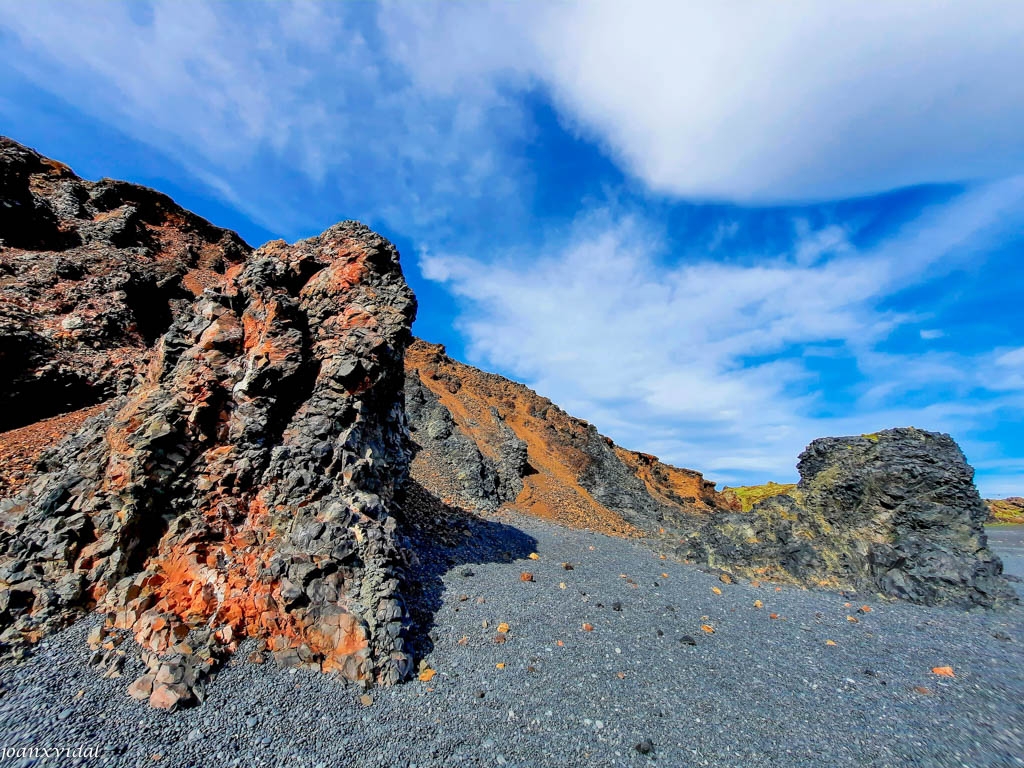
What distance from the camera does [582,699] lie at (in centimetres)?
693

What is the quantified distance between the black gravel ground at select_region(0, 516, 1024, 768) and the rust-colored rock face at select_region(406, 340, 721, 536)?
424 inches

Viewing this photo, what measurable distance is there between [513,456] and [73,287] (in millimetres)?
22731

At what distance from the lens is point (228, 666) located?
21.6 feet

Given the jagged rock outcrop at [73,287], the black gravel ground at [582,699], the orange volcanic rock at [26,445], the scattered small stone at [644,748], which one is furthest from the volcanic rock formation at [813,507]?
the scattered small stone at [644,748]

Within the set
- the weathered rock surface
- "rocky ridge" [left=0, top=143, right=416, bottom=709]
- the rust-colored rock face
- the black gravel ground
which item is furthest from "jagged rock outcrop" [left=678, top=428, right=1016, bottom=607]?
the weathered rock surface

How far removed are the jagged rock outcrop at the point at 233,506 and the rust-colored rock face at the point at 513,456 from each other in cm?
1069

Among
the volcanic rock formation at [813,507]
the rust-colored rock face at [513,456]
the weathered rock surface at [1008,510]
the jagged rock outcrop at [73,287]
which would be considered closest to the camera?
the jagged rock outcrop at [73,287]

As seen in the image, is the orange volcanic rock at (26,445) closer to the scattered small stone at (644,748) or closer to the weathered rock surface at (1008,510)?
the scattered small stone at (644,748)

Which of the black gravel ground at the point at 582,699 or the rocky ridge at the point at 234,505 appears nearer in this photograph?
the black gravel ground at the point at 582,699

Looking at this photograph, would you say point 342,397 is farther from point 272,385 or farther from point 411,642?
point 411,642

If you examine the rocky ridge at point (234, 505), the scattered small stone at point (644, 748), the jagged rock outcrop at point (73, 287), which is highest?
the jagged rock outcrop at point (73, 287)

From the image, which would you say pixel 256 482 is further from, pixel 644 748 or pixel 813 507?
pixel 813 507

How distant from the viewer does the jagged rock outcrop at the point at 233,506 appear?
276 inches

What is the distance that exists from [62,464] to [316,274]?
7585mm
